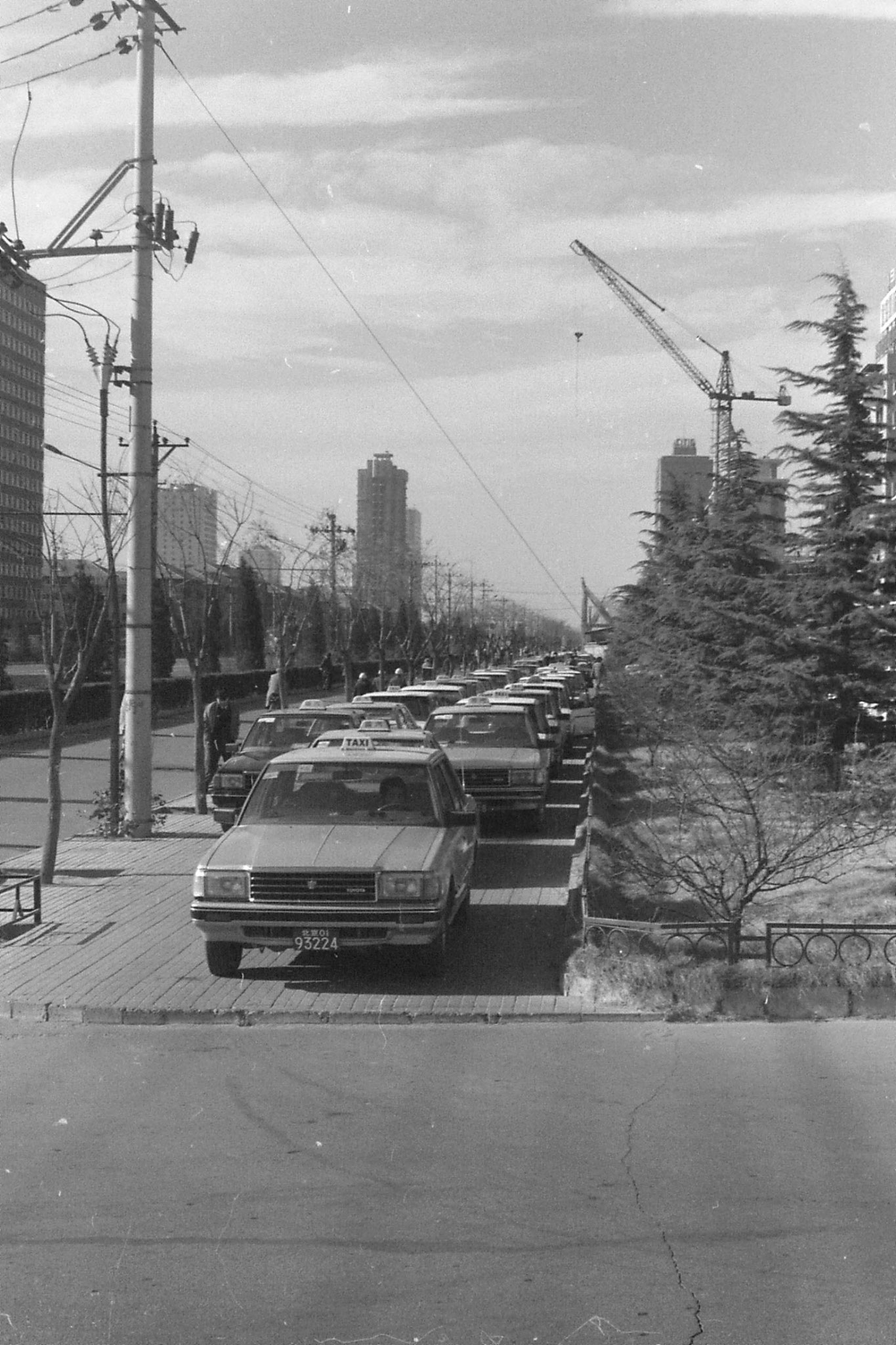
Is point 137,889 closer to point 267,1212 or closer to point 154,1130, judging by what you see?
point 154,1130

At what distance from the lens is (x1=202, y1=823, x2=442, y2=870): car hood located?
28.9 feet

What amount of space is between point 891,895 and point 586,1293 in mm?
8474

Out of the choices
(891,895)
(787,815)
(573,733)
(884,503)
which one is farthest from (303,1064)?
(573,733)

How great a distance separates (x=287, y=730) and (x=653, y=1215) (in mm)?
14567

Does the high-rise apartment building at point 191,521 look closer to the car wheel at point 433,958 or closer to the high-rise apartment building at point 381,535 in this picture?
the high-rise apartment building at point 381,535

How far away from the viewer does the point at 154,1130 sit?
20.1 ft

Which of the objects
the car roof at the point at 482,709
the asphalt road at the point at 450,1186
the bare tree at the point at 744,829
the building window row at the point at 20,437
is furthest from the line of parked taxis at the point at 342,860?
the building window row at the point at 20,437

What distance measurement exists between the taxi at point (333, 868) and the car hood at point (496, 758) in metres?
6.18

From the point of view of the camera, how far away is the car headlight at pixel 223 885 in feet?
28.7

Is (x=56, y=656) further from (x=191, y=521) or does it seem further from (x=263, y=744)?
(x=191, y=521)

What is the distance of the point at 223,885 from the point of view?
8766 millimetres

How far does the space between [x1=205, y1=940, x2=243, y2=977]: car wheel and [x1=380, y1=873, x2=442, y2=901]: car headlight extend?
1085mm

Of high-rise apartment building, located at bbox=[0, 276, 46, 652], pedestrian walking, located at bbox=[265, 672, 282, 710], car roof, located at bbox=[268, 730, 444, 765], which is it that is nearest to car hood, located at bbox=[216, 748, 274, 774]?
car roof, located at bbox=[268, 730, 444, 765]

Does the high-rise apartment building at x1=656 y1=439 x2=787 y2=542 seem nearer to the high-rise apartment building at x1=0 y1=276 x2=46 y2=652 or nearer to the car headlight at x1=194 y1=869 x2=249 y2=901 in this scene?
the car headlight at x1=194 y1=869 x2=249 y2=901
